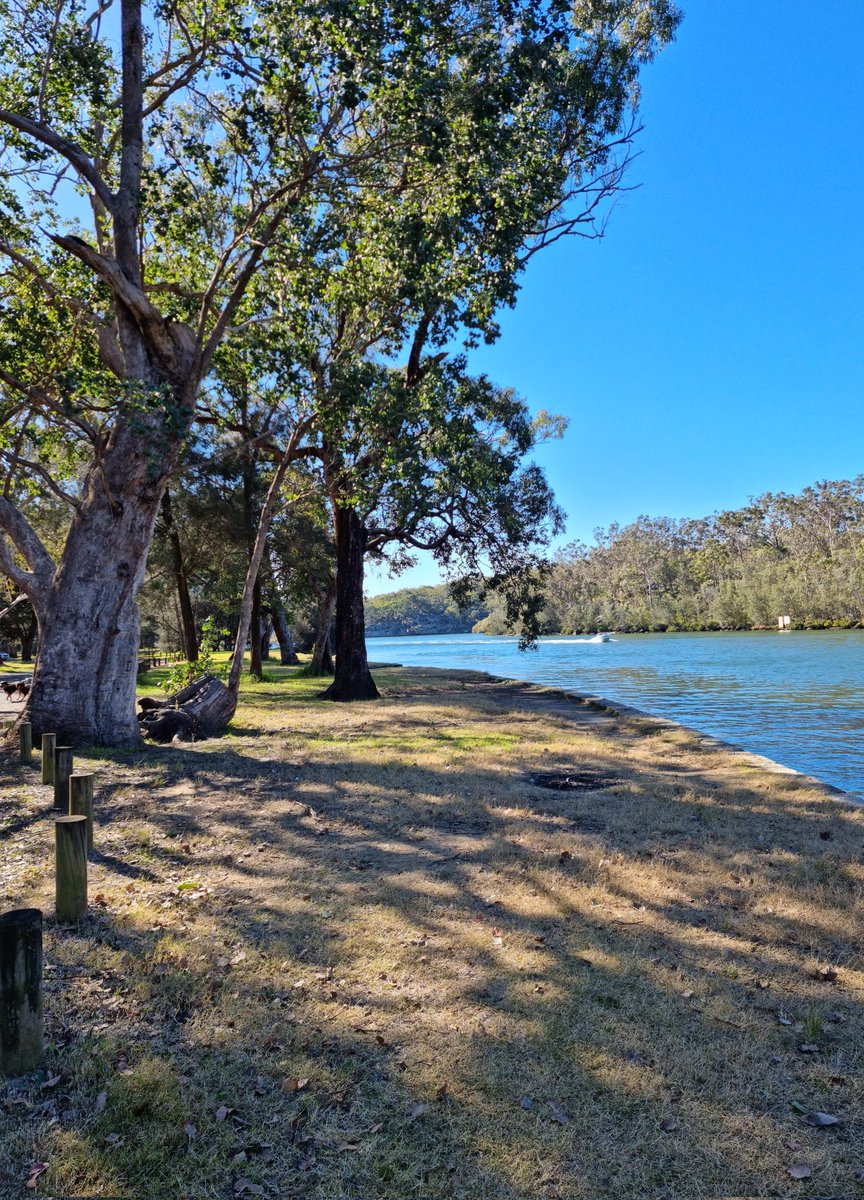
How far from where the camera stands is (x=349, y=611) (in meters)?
16.6

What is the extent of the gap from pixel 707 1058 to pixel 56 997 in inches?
116

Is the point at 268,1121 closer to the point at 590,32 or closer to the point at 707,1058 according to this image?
the point at 707,1058

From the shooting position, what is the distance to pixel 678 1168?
7.47 ft

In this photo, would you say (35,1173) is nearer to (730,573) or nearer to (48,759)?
(48,759)

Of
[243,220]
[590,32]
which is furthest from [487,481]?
[590,32]

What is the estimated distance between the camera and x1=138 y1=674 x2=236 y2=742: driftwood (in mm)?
10648

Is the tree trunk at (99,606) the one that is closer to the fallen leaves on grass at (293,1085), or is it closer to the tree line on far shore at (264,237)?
the tree line on far shore at (264,237)

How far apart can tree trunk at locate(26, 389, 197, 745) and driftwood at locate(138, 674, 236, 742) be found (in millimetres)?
1188

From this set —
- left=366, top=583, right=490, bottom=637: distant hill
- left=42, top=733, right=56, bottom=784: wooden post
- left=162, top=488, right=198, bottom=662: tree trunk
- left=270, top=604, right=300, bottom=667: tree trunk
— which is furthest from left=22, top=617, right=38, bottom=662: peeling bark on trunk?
left=366, top=583, right=490, bottom=637: distant hill

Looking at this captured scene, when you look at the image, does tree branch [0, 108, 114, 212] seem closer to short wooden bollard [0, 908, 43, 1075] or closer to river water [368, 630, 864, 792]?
short wooden bollard [0, 908, 43, 1075]

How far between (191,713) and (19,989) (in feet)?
28.4

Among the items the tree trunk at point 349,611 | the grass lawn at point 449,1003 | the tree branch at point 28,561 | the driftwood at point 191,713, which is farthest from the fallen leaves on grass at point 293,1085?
the tree trunk at point 349,611

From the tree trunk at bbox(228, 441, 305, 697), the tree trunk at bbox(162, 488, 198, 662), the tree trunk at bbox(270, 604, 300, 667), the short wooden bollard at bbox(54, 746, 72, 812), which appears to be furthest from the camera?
the tree trunk at bbox(270, 604, 300, 667)

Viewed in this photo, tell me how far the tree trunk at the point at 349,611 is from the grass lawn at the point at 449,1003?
33.2 ft
